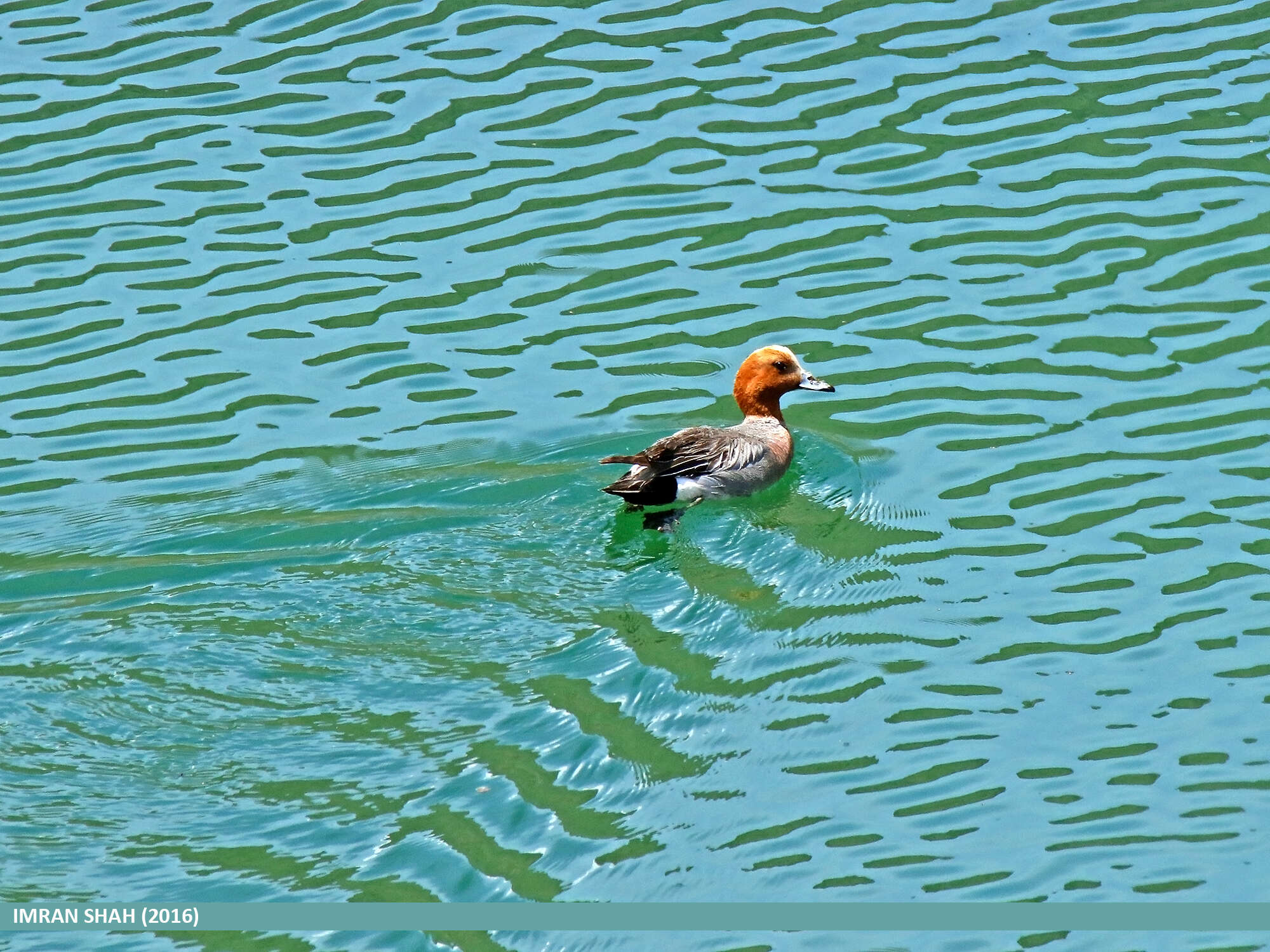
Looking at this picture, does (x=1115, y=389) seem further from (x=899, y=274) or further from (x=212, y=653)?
(x=212, y=653)

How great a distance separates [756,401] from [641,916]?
16.4 ft

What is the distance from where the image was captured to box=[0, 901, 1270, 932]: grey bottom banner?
6656 millimetres

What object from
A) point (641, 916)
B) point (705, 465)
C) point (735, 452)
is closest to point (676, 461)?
point (705, 465)

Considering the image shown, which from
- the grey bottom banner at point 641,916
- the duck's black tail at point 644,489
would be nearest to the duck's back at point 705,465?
the duck's black tail at point 644,489

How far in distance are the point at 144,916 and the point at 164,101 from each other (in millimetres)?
8912

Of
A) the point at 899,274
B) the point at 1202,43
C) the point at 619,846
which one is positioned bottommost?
the point at 619,846

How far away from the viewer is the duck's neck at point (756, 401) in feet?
36.5

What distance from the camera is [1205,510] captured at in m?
9.45

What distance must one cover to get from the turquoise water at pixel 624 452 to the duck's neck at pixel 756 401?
1.00ft

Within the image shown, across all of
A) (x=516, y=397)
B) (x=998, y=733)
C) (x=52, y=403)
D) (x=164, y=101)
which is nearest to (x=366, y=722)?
(x=998, y=733)

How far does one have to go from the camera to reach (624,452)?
1083 cm

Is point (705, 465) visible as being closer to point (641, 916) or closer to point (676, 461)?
point (676, 461)

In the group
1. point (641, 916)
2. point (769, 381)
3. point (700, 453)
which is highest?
point (769, 381)

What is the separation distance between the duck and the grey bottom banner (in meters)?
3.67
